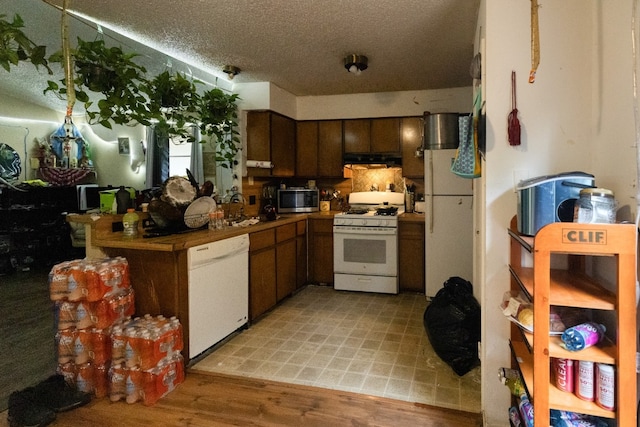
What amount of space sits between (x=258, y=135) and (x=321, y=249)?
1.53 meters

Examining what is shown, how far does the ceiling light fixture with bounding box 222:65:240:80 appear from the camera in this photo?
345 cm

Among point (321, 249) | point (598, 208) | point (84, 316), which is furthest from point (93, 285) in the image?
point (321, 249)

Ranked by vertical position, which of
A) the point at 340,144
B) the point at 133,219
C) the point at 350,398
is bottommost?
the point at 350,398

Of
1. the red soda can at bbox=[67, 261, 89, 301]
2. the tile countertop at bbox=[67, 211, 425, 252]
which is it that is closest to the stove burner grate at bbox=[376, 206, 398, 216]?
the tile countertop at bbox=[67, 211, 425, 252]

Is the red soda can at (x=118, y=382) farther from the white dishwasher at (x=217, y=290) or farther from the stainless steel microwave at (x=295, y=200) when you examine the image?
the stainless steel microwave at (x=295, y=200)

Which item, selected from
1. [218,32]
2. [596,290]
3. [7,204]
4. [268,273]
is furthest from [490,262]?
[7,204]

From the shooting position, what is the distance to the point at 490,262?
1836mm

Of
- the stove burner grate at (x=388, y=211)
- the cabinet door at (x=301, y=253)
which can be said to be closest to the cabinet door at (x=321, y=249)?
the cabinet door at (x=301, y=253)

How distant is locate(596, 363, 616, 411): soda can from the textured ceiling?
206 cm

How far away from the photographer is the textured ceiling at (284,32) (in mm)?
2281

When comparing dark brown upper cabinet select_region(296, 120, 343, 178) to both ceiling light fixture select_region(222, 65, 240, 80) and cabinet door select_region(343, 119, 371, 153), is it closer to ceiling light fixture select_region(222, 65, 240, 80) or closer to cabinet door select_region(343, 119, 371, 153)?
cabinet door select_region(343, 119, 371, 153)

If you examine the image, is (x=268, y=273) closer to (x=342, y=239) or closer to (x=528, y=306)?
(x=342, y=239)

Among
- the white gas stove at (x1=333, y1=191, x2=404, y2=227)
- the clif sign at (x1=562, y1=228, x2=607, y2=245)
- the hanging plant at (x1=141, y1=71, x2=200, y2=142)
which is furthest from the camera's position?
the white gas stove at (x1=333, y1=191, x2=404, y2=227)

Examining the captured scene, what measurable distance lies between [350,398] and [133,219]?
1870mm
